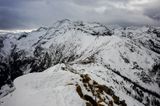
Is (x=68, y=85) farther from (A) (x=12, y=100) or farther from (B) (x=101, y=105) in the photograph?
(A) (x=12, y=100)

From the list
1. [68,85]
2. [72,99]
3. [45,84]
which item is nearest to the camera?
[72,99]

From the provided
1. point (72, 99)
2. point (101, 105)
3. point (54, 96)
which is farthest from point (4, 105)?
point (101, 105)

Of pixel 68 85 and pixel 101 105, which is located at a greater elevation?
pixel 68 85

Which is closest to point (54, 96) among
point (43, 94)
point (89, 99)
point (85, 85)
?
point (43, 94)

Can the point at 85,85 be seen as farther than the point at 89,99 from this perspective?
Yes

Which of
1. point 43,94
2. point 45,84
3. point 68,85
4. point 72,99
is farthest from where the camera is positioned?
point 45,84

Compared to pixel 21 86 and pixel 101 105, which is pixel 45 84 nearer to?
pixel 21 86

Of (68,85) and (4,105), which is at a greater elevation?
(68,85)

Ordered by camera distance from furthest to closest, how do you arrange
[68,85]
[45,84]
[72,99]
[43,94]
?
[45,84], [68,85], [43,94], [72,99]

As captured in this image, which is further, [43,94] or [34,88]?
[34,88]
